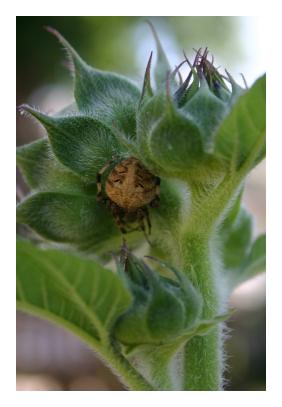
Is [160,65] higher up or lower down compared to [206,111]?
higher up

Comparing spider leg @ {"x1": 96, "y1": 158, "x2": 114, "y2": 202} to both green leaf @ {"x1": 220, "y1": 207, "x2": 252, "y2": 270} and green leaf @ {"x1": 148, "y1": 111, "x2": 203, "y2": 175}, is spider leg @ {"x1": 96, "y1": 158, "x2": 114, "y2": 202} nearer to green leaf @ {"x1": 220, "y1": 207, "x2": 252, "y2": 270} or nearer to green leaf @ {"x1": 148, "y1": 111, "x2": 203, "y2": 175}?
green leaf @ {"x1": 148, "y1": 111, "x2": 203, "y2": 175}

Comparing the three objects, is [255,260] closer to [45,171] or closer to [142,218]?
[142,218]

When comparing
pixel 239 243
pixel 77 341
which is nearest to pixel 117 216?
pixel 239 243

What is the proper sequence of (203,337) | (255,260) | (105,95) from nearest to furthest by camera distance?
(203,337) < (105,95) < (255,260)

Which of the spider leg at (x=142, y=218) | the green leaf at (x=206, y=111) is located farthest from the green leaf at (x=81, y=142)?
the green leaf at (x=206, y=111)

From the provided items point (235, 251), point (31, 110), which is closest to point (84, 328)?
point (31, 110)

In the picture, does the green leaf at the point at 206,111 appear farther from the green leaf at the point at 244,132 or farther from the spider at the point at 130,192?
the spider at the point at 130,192

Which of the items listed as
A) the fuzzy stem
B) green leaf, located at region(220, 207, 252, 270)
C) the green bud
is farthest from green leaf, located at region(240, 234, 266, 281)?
the green bud
